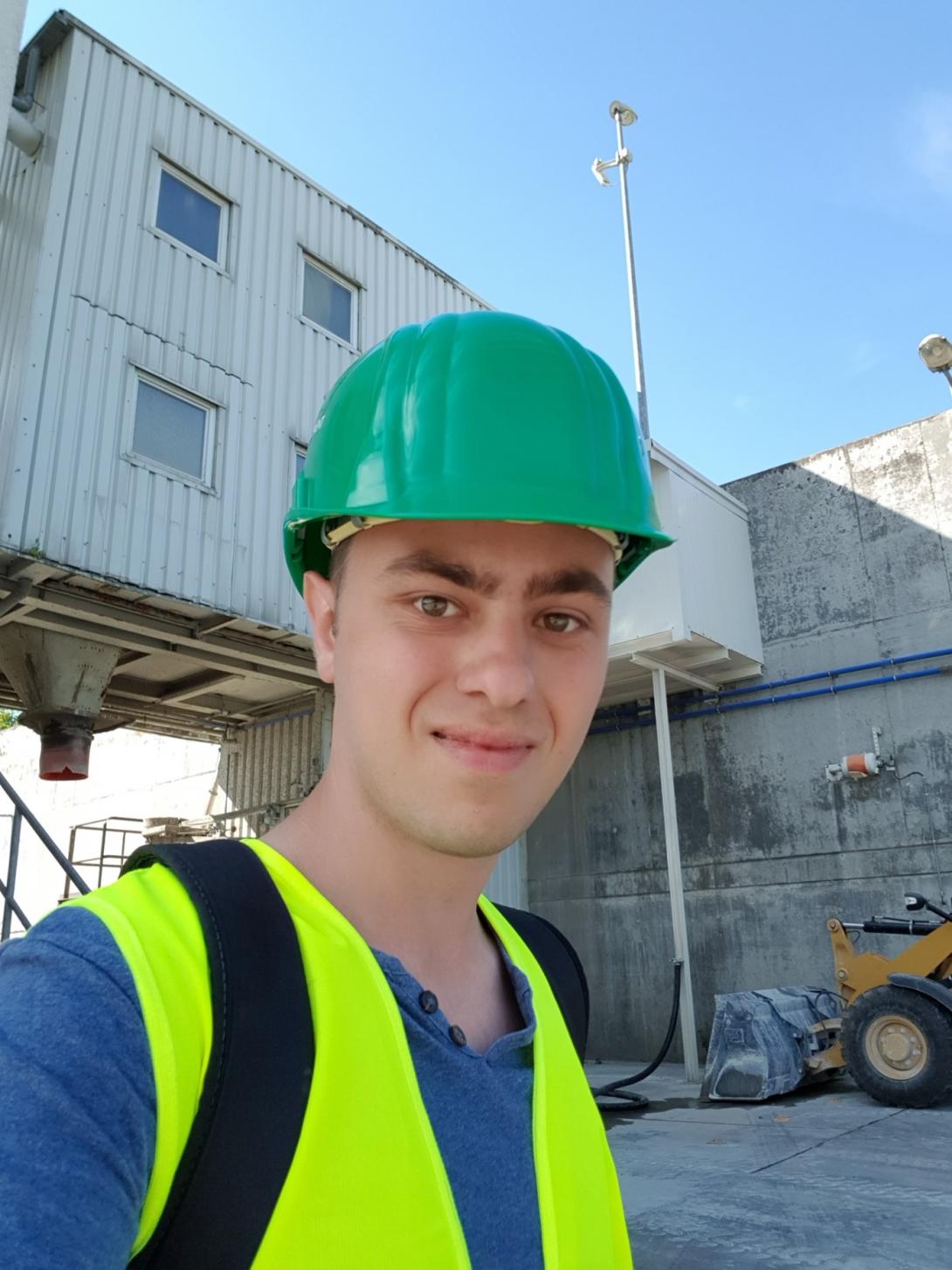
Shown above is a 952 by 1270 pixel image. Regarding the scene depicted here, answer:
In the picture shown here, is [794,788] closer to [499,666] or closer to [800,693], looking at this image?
[800,693]

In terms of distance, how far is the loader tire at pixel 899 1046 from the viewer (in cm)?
670

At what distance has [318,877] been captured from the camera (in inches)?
42.3

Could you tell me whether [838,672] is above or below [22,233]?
below

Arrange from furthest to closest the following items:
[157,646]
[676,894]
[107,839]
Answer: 1. [107,839]
2. [676,894]
3. [157,646]

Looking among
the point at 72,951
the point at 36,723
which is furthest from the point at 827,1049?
the point at 72,951

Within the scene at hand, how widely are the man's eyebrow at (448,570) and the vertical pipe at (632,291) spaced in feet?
31.0

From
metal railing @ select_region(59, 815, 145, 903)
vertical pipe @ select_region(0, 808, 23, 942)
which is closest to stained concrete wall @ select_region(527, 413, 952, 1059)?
metal railing @ select_region(59, 815, 145, 903)

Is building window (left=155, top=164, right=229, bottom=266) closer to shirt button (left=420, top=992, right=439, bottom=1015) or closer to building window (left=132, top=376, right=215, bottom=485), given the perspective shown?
building window (left=132, top=376, right=215, bottom=485)

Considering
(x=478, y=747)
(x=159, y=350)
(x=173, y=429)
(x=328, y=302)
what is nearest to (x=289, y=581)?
(x=173, y=429)

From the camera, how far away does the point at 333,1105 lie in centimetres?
80

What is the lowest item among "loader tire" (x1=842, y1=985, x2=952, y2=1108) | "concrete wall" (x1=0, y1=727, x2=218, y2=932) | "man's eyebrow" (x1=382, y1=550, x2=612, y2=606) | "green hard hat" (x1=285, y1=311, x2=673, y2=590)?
"loader tire" (x1=842, y1=985, x2=952, y2=1108)

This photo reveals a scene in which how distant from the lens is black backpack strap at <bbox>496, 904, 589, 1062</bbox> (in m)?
1.44

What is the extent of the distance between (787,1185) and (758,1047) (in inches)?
112

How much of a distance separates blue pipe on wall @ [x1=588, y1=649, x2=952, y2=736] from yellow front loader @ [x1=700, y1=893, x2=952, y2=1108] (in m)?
3.01
